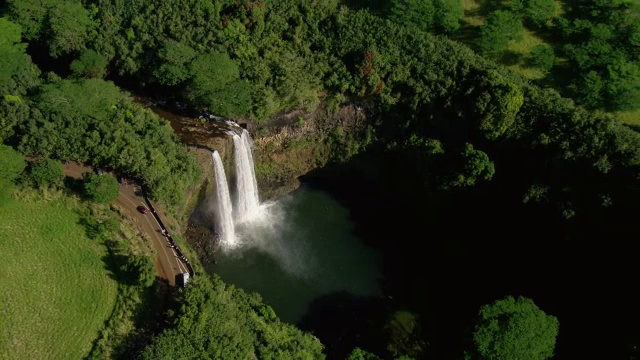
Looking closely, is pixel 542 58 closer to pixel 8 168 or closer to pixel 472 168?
A: pixel 472 168

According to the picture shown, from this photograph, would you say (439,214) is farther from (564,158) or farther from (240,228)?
(240,228)

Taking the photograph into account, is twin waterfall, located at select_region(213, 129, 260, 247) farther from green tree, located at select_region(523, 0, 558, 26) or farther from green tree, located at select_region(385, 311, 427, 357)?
green tree, located at select_region(523, 0, 558, 26)

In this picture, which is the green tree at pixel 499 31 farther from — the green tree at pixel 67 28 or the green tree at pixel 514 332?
the green tree at pixel 67 28

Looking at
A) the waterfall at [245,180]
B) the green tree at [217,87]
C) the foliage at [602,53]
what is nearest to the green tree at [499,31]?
the foliage at [602,53]

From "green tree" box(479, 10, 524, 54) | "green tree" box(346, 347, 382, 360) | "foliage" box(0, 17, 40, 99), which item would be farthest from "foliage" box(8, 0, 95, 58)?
"green tree" box(479, 10, 524, 54)

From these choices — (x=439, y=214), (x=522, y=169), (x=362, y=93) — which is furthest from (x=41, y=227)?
(x=522, y=169)

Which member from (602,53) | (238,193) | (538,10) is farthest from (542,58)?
(238,193)

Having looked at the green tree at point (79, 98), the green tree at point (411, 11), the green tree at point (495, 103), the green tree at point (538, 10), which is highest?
the green tree at point (411, 11)
